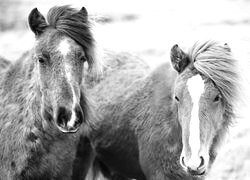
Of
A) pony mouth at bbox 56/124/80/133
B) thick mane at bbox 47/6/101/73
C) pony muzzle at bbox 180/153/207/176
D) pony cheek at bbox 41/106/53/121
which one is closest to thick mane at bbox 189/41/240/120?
pony muzzle at bbox 180/153/207/176

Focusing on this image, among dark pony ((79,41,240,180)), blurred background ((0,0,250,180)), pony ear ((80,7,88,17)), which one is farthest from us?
blurred background ((0,0,250,180))

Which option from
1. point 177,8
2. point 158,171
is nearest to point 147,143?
point 158,171

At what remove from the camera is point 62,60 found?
5520 mm

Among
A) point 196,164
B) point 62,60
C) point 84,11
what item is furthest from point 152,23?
point 196,164

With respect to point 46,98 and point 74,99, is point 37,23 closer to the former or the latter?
point 46,98

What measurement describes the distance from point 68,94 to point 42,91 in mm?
420

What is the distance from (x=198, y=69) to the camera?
536 cm

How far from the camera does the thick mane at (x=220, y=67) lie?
5344 millimetres

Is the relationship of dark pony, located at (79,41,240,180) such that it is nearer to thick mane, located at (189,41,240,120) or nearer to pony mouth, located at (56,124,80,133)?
thick mane, located at (189,41,240,120)

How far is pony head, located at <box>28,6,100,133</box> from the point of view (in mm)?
5391

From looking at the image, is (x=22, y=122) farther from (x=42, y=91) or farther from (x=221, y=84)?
(x=221, y=84)

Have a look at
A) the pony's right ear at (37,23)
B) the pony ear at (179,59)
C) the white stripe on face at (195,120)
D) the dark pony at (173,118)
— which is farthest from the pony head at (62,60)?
the white stripe on face at (195,120)

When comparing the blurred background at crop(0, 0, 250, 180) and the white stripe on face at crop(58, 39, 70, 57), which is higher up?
the white stripe on face at crop(58, 39, 70, 57)

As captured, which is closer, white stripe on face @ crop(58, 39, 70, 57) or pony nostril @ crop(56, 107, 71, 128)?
pony nostril @ crop(56, 107, 71, 128)
